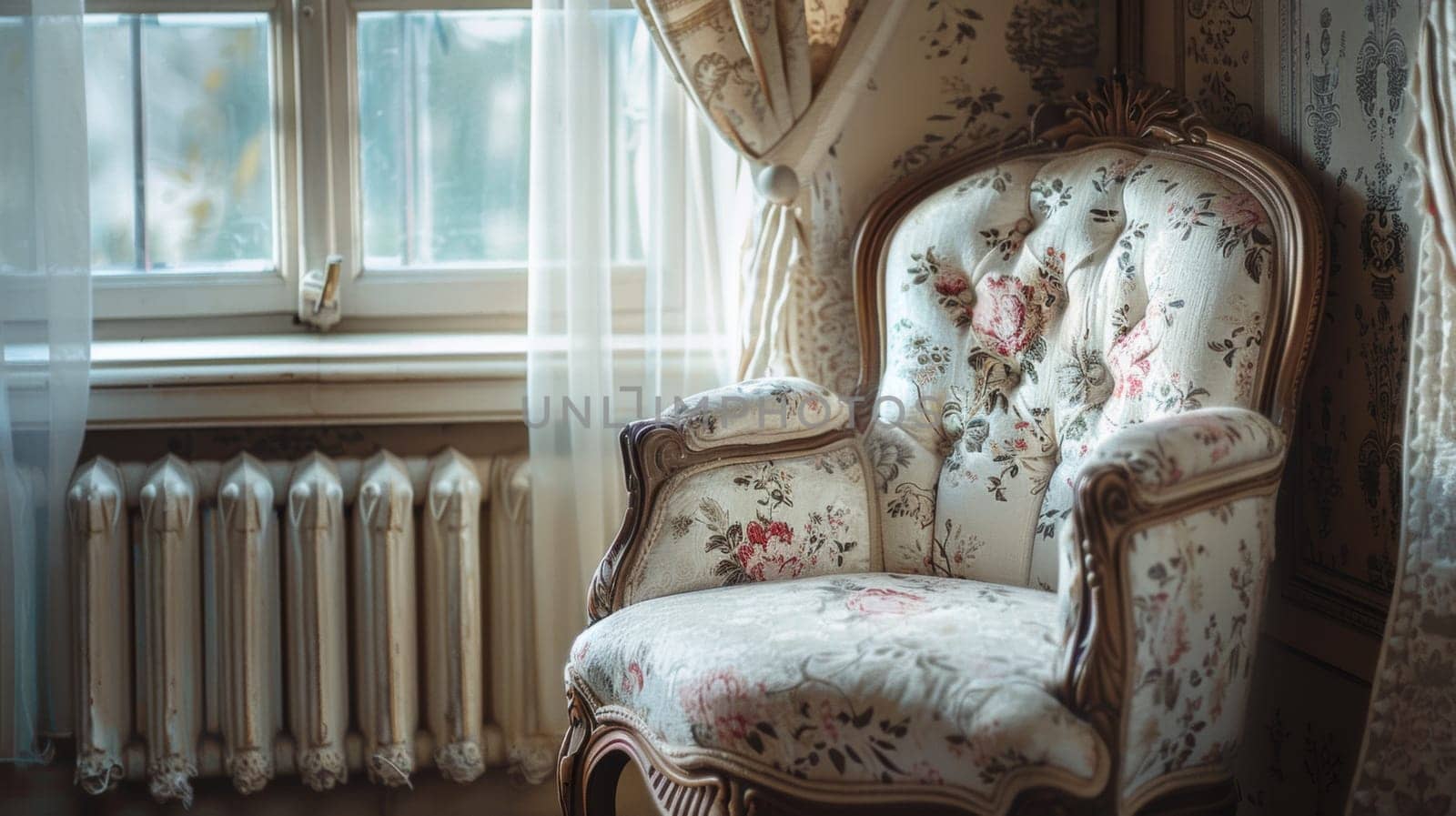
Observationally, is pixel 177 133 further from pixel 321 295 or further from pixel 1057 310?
pixel 1057 310

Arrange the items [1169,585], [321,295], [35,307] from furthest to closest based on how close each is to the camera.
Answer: [321,295], [35,307], [1169,585]

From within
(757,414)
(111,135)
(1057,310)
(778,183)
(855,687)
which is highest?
(111,135)

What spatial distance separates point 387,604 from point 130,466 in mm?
461

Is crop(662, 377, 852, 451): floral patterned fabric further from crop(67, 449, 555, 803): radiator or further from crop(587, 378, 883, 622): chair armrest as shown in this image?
crop(67, 449, 555, 803): radiator

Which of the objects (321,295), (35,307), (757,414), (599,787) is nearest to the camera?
(599,787)

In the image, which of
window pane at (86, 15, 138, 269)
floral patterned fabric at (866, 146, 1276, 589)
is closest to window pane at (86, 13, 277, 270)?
window pane at (86, 15, 138, 269)

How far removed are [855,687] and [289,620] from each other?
109 cm

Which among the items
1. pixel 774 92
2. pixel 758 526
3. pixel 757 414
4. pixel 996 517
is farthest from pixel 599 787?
pixel 774 92

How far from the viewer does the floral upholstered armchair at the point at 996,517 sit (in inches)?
41.5

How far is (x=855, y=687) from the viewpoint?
1085mm

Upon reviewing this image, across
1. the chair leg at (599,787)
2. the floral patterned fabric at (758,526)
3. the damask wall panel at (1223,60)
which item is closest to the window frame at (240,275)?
the floral patterned fabric at (758,526)

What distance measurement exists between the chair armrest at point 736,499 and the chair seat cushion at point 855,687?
9 centimetres

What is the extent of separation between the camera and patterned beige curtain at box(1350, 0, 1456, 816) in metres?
1.18

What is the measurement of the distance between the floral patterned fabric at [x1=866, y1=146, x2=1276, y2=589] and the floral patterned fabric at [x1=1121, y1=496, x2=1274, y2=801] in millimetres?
239
